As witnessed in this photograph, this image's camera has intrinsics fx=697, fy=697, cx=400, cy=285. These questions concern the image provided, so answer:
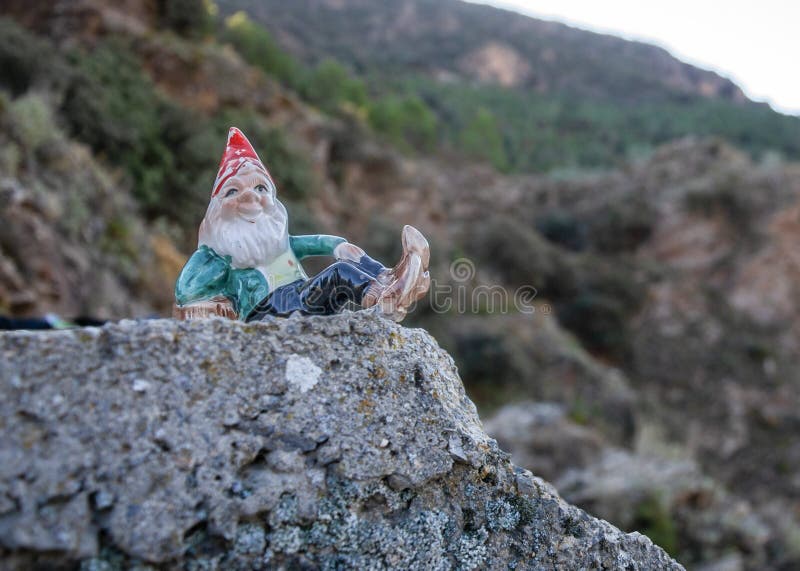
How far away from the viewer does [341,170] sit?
15594mm

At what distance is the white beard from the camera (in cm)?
256

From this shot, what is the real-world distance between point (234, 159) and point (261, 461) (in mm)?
1336

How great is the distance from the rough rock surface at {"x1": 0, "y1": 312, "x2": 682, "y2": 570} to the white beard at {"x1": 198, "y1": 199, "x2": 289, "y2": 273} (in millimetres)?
680

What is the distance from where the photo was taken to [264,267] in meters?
2.60

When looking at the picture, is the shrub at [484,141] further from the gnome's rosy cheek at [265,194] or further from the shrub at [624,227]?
the gnome's rosy cheek at [265,194]

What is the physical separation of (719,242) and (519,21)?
1524 inches

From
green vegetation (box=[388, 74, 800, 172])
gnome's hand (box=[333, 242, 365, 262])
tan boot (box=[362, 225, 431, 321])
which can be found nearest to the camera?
tan boot (box=[362, 225, 431, 321])

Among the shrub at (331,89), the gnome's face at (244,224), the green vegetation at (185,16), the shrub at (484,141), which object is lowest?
the shrub at (484,141)

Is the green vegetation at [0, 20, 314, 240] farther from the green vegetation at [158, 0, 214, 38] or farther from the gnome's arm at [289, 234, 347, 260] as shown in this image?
the gnome's arm at [289, 234, 347, 260]

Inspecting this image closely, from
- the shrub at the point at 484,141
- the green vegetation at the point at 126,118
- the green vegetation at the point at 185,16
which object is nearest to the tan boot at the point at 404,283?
the green vegetation at the point at 126,118

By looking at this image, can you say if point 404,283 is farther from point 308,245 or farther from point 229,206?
point 229,206

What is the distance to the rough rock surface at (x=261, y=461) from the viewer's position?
1.53m

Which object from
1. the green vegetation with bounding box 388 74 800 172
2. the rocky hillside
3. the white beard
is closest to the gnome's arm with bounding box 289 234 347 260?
the white beard

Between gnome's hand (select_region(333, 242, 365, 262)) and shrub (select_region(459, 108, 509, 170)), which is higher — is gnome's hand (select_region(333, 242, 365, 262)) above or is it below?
above
